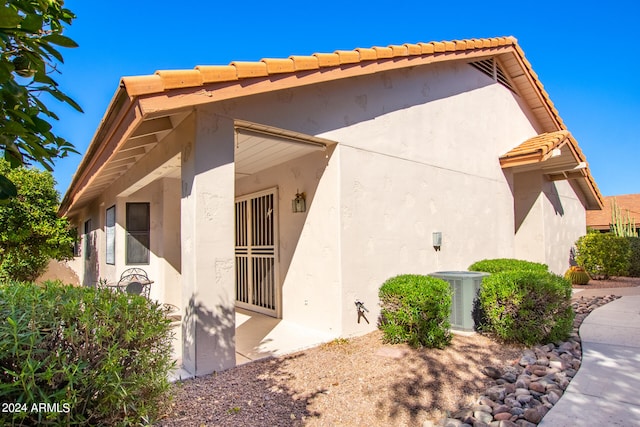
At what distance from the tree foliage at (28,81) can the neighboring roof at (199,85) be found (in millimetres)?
1465

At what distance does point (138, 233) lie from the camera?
32.2ft

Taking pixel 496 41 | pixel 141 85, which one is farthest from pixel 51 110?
pixel 496 41

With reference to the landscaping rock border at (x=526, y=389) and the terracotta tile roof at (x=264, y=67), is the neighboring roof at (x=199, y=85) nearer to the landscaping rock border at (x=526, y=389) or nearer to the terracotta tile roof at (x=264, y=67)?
the terracotta tile roof at (x=264, y=67)

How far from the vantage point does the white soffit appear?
5.77 metres

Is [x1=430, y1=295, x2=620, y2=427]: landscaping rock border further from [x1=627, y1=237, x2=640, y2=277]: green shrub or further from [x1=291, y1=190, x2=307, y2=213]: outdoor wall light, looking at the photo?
[x1=627, y1=237, x2=640, y2=277]: green shrub

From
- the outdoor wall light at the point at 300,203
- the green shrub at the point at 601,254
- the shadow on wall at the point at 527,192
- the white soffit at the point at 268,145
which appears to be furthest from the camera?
the green shrub at the point at 601,254

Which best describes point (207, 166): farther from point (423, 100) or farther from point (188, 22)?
point (188, 22)

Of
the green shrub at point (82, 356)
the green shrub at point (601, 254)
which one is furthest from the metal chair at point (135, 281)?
the green shrub at point (601, 254)

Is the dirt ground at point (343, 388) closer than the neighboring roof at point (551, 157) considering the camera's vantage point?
Yes

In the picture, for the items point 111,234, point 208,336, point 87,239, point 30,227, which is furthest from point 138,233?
point 87,239

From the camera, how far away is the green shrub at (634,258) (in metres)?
16.2

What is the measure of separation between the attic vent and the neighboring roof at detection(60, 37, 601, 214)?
43.1 inches

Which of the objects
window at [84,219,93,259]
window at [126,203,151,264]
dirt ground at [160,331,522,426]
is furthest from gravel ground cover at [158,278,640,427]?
window at [84,219,93,259]

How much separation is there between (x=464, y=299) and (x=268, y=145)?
181 inches
